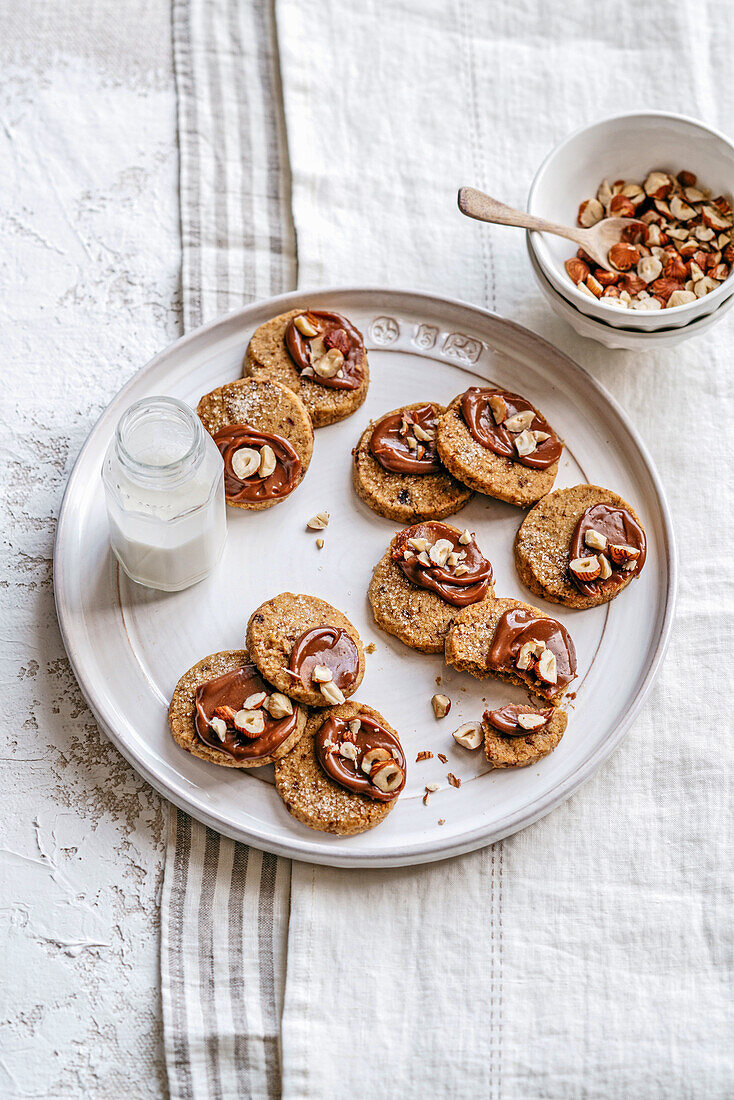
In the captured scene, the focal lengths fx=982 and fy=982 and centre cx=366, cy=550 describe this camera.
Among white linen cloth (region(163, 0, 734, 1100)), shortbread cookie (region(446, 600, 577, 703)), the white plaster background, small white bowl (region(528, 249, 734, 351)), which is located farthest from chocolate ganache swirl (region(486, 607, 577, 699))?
the white plaster background

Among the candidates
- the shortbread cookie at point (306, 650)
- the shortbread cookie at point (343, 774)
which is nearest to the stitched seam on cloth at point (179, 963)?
the shortbread cookie at point (343, 774)

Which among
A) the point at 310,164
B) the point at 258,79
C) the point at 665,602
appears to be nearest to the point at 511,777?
the point at 665,602

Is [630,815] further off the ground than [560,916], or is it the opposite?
[630,815]

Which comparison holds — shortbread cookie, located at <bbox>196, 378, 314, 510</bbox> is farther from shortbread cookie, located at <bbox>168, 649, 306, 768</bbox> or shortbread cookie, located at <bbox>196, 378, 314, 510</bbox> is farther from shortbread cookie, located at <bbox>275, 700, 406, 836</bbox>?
shortbread cookie, located at <bbox>275, 700, 406, 836</bbox>

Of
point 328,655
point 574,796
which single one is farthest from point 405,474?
point 574,796

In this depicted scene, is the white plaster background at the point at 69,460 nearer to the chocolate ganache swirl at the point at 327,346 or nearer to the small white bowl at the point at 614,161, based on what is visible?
the chocolate ganache swirl at the point at 327,346

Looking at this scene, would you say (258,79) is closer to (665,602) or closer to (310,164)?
(310,164)
